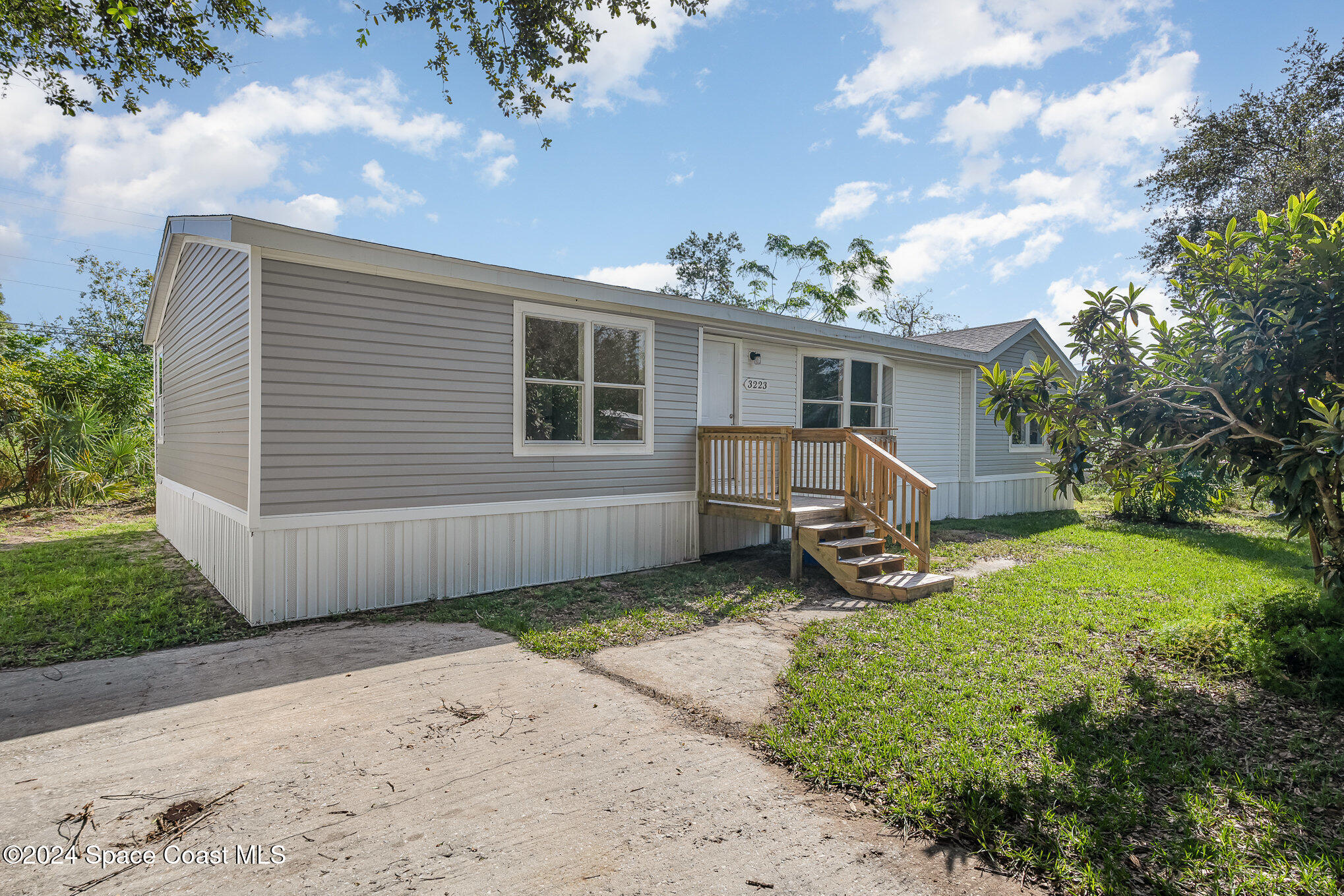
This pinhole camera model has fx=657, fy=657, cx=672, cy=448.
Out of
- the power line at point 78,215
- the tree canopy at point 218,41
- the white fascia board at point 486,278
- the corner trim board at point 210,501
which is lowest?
the corner trim board at point 210,501

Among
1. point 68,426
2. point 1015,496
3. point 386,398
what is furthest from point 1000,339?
point 68,426

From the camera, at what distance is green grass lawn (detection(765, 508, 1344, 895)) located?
2.31m

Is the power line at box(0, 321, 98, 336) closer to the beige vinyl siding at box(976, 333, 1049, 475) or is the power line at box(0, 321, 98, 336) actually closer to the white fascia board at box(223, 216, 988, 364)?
the white fascia board at box(223, 216, 988, 364)

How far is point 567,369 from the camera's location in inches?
271

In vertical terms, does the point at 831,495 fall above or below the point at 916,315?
below

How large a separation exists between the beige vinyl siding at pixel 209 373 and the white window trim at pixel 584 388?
2245mm

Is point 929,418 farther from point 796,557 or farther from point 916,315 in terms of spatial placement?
point 916,315

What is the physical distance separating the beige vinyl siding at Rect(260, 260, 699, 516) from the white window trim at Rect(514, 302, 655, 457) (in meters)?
0.07

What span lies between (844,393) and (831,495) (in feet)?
11.0

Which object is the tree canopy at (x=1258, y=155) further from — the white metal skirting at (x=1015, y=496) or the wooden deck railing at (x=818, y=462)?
the wooden deck railing at (x=818, y=462)

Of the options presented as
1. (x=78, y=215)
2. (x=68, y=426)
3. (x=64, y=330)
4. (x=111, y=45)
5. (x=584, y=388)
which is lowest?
A: (x=68, y=426)

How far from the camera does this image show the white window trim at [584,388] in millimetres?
6438

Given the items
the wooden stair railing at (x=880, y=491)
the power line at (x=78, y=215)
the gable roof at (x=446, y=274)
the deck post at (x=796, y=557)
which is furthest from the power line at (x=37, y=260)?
the wooden stair railing at (x=880, y=491)

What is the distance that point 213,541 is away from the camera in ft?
21.7
